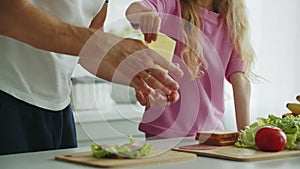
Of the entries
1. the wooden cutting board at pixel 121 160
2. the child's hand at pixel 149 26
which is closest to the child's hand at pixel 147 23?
the child's hand at pixel 149 26

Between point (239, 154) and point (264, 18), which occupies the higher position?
point (264, 18)

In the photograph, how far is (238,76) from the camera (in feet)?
6.79

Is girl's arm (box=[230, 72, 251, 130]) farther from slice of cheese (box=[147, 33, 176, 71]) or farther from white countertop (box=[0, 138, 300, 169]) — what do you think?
white countertop (box=[0, 138, 300, 169])

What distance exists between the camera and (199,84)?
192 cm

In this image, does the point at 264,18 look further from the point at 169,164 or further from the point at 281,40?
the point at 169,164

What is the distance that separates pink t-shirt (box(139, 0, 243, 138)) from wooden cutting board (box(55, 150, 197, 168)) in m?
0.31

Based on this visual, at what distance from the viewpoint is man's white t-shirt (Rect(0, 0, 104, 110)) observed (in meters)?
1.42

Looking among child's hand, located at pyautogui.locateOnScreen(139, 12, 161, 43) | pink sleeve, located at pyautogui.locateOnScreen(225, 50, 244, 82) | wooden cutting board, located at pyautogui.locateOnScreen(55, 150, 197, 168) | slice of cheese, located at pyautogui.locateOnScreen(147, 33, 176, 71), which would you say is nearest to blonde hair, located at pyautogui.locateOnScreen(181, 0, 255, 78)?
pink sleeve, located at pyautogui.locateOnScreen(225, 50, 244, 82)

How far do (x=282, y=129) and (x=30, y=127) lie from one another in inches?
25.1

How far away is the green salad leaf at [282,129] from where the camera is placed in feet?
4.74

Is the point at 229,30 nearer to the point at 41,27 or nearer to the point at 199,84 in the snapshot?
the point at 199,84

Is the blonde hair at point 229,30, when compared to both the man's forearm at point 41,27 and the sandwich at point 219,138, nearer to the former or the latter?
the sandwich at point 219,138

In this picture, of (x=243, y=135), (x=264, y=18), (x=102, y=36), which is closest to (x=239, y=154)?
(x=243, y=135)

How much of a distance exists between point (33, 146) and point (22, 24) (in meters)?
0.39
